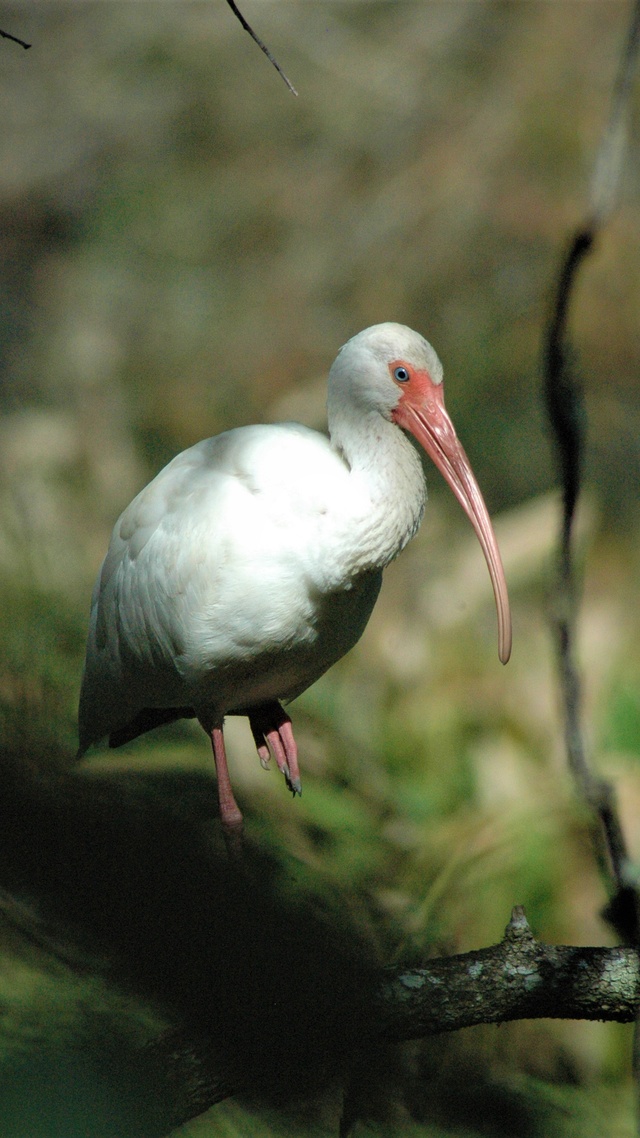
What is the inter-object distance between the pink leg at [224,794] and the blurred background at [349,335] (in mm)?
418

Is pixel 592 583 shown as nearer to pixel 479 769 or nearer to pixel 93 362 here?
pixel 479 769

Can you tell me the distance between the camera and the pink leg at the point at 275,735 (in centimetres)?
344

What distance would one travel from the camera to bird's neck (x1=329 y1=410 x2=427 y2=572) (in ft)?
8.94

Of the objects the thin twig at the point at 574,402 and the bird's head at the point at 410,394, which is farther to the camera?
the bird's head at the point at 410,394

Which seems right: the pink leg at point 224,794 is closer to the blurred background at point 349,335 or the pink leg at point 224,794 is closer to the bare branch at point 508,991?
the blurred background at point 349,335

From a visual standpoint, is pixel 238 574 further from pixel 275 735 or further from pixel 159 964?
pixel 159 964

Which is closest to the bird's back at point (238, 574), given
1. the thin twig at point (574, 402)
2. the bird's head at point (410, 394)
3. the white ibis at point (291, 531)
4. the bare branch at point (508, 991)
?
the white ibis at point (291, 531)

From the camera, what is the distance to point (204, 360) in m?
8.90

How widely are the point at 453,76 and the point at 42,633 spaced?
6.61 meters

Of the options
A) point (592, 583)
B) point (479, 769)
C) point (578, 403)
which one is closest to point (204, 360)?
point (592, 583)

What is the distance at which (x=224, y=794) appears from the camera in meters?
3.22

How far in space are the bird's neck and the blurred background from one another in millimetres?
940

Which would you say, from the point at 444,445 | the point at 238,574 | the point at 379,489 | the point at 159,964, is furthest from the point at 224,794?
the point at 444,445

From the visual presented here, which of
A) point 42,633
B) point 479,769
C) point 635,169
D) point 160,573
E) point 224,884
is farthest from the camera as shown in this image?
point 635,169
